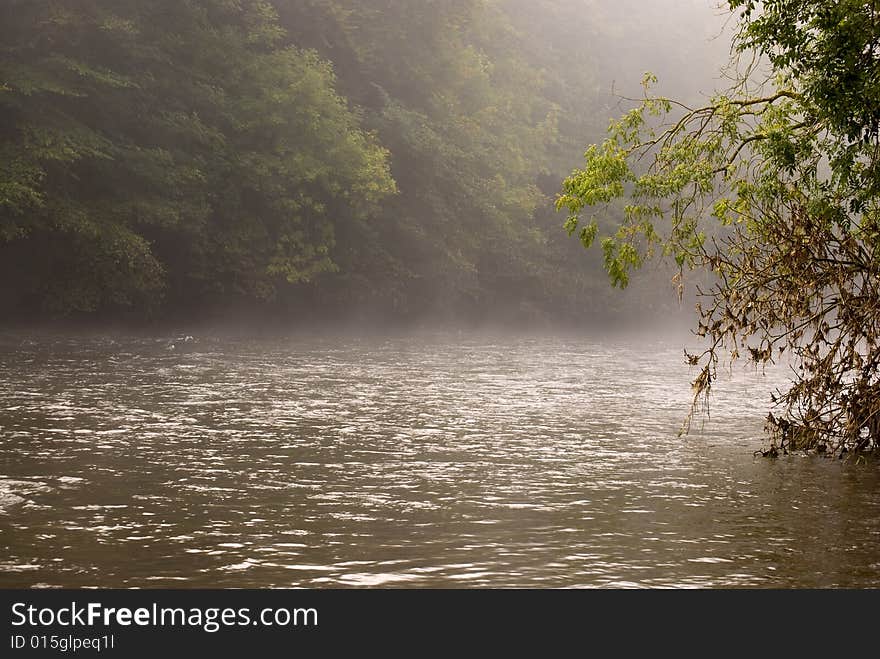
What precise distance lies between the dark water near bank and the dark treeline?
19.3m

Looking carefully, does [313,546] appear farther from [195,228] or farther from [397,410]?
[195,228]

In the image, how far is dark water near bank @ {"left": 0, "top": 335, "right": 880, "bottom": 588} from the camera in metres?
10.9

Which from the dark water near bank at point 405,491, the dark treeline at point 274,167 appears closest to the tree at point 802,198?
the dark water near bank at point 405,491

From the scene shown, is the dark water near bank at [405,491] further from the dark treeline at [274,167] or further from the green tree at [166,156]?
the dark treeline at [274,167]

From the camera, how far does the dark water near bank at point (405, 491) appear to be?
10922mm

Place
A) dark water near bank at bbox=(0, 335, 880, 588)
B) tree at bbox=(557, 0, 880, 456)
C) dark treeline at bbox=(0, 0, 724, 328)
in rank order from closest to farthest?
dark water near bank at bbox=(0, 335, 880, 588)
tree at bbox=(557, 0, 880, 456)
dark treeline at bbox=(0, 0, 724, 328)

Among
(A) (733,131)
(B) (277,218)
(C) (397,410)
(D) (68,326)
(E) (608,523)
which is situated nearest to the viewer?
(E) (608,523)

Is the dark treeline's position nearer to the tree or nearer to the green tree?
the green tree

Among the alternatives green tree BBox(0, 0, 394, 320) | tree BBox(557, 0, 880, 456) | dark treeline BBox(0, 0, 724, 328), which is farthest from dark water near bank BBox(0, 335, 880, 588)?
dark treeline BBox(0, 0, 724, 328)

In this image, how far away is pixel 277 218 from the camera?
5512 cm

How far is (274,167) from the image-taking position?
53719mm

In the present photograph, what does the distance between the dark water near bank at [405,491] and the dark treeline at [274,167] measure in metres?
19.3
